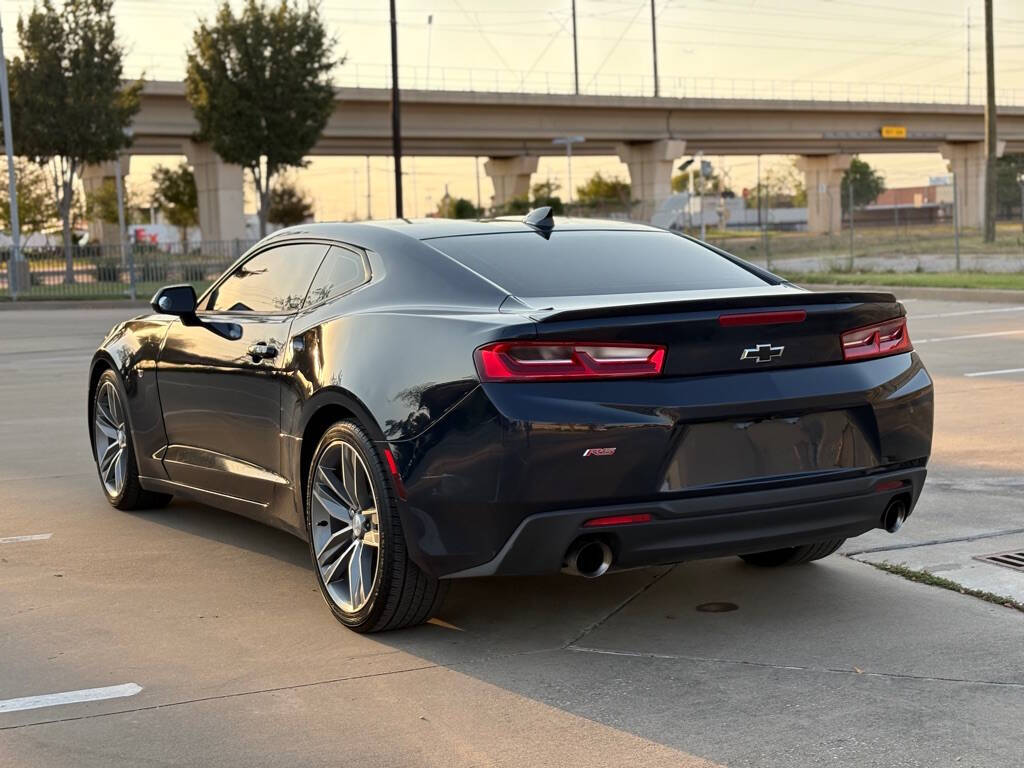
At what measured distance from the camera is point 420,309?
515 cm

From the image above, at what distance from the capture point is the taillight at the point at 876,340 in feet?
16.5

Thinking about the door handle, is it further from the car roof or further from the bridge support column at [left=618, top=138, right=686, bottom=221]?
the bridge support column at [left=618, top=138, right=686, bottom=221]

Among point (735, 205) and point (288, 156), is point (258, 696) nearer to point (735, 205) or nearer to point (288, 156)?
point (288, 156)

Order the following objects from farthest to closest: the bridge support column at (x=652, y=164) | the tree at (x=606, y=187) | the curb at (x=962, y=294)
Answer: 1. the tree at (x=606, y=187)
2. the bridge support column at (x=652, y=164)
3. the curb at (x=962, y=294)

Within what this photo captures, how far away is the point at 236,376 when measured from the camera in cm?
606

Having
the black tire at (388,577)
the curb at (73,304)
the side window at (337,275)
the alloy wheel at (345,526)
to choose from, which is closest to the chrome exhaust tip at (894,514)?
the black tire at (388,577)

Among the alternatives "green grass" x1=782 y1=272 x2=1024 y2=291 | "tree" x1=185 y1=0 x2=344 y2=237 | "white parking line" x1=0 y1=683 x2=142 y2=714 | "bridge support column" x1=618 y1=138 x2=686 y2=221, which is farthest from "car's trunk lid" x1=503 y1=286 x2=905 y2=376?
"bridge support column" x1=618 y1=138 x2=686 y2=221

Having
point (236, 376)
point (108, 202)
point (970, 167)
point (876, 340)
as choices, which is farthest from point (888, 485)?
point (970, 167)

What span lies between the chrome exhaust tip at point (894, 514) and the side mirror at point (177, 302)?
10.6 feet

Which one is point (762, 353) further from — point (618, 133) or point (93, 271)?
point (618, 133)

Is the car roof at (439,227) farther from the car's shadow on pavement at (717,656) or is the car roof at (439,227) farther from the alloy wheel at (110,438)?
the alloy wheel at (110,438)

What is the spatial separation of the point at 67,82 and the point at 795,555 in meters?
38.9

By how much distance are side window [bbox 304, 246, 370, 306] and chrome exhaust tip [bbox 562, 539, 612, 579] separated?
1535 mm

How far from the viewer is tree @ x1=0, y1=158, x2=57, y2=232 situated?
64.9m
